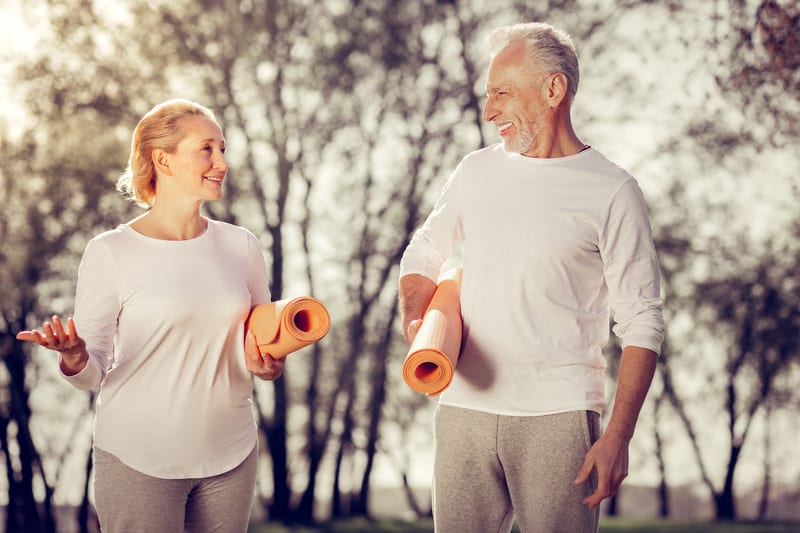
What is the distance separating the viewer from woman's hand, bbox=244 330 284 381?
3.78 m

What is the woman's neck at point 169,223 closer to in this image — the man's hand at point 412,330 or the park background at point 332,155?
the man's hand at point 412,330

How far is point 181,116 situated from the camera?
3893 millimetres

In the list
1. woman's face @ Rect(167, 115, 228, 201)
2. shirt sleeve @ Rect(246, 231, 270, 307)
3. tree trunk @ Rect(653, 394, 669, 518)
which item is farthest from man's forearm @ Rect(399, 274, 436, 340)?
tree trunk @ Rect(653, 394, 669, 518)

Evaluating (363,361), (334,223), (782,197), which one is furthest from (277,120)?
(782,197)

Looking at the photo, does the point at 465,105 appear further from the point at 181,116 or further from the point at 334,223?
the point at 181,116

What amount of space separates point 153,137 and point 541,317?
61.4 inches

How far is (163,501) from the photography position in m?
3.63

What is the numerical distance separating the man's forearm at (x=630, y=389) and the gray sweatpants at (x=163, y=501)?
4.51 ft

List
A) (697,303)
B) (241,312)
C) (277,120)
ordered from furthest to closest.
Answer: (697,303)
(277,120)
(241,312)

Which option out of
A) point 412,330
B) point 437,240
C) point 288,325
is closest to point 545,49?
point 437,240

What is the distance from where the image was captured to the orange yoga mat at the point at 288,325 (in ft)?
12.2

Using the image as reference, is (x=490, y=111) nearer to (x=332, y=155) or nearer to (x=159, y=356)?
(x=159, y=356)

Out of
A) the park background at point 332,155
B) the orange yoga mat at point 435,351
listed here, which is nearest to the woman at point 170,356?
the orange yoga mat at point 435,351

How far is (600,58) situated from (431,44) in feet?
8.90
